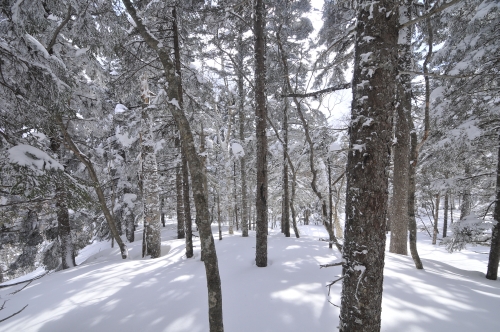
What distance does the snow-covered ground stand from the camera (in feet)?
11.8

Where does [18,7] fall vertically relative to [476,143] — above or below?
above

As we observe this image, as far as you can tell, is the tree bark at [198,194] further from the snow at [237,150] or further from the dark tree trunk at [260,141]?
the snow at [237,150]

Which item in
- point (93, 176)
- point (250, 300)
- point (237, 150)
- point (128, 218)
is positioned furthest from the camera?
point (128, 218)

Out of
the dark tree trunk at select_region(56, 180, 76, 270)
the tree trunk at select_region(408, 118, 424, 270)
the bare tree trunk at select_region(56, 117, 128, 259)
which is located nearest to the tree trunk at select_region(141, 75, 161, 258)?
the bare tree trunk at select_region(56, 117, 128, 259)

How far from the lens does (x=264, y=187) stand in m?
6.29

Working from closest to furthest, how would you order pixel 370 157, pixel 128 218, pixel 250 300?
1. pixel 370 157
2. pixel 250 300
3. pixel 128 218

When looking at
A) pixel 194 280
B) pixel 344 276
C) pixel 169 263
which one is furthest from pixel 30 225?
pixel 344 276

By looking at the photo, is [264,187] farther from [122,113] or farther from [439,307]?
A: [122,113]

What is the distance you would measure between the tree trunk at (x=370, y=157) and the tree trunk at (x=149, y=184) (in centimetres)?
820

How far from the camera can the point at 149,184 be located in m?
8.96

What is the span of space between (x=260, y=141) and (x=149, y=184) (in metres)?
5.36

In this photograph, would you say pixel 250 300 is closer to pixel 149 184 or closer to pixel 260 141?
pixel 260 141

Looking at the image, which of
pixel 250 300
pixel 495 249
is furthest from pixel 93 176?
pixel 495 249

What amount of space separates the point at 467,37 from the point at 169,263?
11480mm
